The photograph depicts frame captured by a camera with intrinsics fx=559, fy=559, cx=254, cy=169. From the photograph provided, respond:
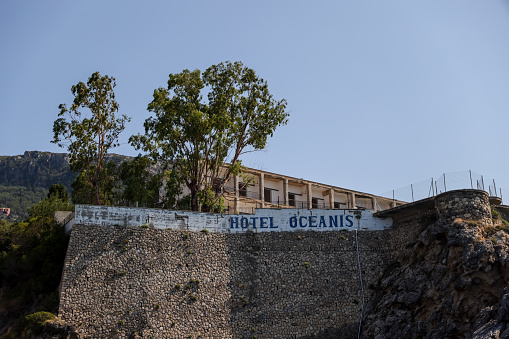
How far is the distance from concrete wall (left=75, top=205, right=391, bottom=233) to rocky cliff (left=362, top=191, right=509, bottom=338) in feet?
13.1

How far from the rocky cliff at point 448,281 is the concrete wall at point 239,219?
13.1 feet

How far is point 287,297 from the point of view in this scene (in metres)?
34.8

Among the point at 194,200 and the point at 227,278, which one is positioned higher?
the point at 194,200

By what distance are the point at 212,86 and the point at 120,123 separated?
7376mm

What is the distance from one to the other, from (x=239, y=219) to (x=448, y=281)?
531 inches

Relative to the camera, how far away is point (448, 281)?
31.6 metres

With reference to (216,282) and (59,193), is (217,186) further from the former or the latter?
(59,193)

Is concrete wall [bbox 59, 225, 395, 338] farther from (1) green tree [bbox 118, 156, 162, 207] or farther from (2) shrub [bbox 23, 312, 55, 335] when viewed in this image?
(1) green tree [bbox 118, 156, 162, 207]

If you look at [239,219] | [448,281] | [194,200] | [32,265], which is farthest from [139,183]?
[448,281]

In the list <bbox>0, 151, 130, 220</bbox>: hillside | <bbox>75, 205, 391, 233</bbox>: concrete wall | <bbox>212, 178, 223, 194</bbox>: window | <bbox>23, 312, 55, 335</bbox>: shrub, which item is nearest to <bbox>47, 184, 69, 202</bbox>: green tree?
<bbox>212, 178, 223, 194</bbox>: window

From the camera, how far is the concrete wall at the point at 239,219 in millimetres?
34531

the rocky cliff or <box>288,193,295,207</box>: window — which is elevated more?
<box>288,193,295,207</box>: window

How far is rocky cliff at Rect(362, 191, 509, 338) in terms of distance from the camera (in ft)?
97.9

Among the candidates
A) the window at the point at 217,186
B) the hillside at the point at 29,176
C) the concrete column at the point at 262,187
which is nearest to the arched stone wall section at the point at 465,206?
the window at the point at 217,186
